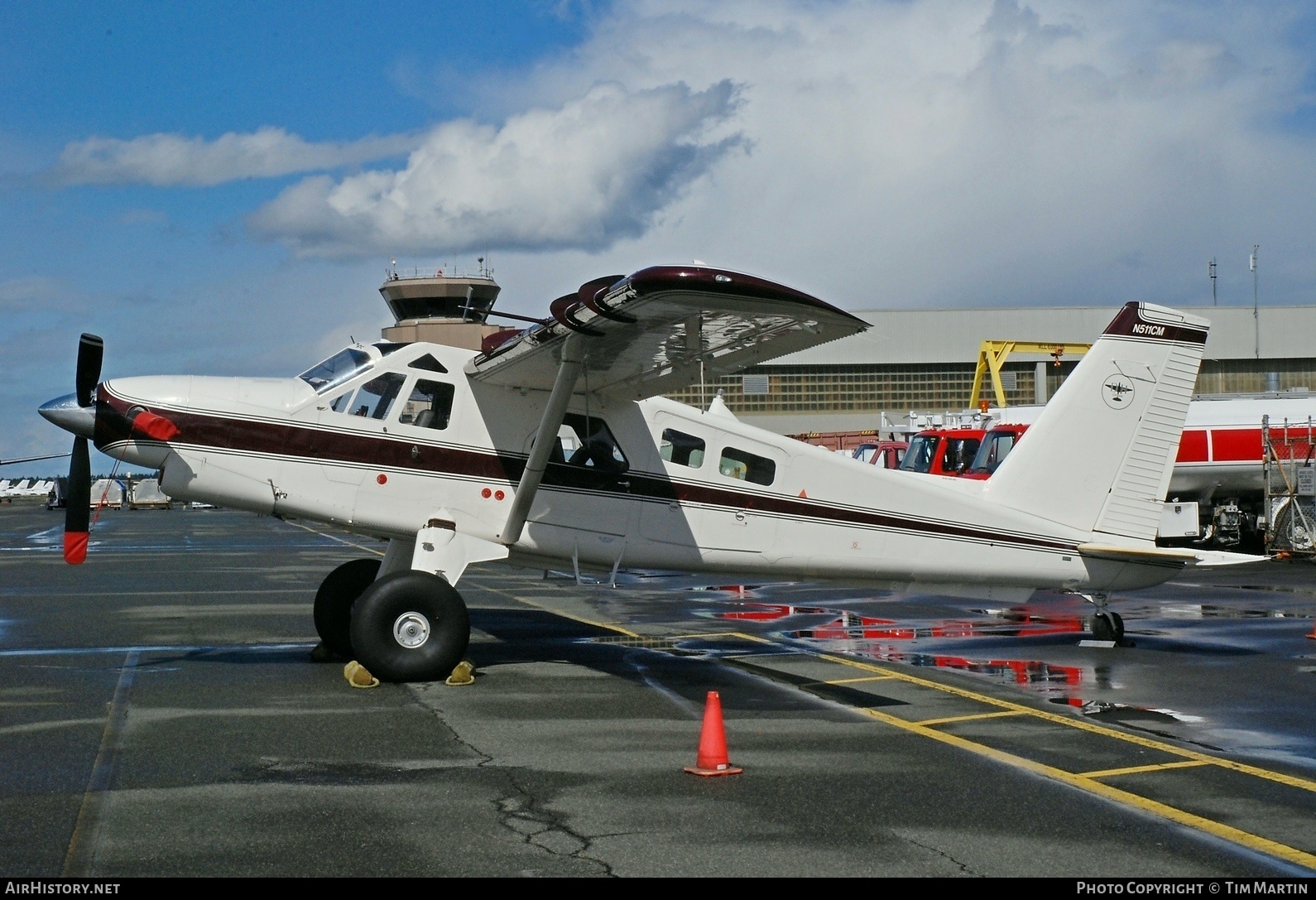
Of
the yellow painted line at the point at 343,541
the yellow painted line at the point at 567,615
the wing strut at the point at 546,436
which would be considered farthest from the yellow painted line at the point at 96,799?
the yellow painted line at the point at 343,541

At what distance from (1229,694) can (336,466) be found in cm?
769

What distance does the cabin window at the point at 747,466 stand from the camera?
12.2m

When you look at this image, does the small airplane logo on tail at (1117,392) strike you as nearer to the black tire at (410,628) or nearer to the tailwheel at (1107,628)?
the tailwheel at (1107,628)

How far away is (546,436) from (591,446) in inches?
39.9

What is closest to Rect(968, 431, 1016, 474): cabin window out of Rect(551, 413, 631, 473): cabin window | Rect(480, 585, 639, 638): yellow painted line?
Rect(480, 585, 639, 638): yellow painted line

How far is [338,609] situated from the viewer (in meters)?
12.3

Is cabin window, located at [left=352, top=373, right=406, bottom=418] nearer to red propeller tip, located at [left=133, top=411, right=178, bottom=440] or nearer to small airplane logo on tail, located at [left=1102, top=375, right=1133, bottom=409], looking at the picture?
red propeller tip, located at [left=133, top=411, right=178, bottom=440]

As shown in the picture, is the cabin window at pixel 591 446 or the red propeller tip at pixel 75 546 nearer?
the red propeller tip at pixel 75 546

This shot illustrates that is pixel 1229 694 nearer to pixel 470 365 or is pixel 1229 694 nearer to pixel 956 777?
pixel 956 777

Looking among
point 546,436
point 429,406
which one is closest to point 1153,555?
point 546,436

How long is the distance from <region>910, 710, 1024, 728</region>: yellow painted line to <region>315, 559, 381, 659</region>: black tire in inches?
221

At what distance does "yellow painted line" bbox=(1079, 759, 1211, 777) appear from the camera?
729cm

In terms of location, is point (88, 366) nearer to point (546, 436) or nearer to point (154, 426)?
point (154, 426)

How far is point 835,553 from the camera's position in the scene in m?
12.3
